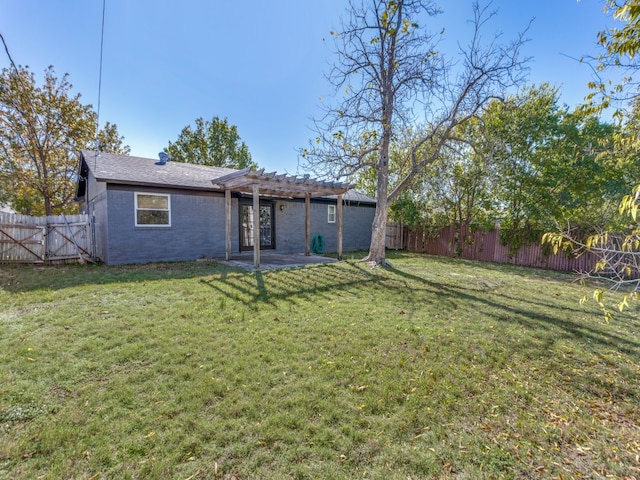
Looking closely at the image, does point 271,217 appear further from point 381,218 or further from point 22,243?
point 22,243

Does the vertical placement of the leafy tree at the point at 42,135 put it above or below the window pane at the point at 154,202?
above

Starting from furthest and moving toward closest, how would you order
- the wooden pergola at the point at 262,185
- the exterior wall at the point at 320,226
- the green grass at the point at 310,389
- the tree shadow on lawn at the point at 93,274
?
1. the exterior wall at the point at 320,226
2. the wooden pergola at the point at 262,185
3. the tree shadow on lawn at the point at 93,274
4. the green grass at the point at 310,389

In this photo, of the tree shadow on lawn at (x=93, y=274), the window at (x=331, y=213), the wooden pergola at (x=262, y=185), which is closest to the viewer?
the tree shadow on lawn at (x=93, y=274)

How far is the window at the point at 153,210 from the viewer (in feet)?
31.4

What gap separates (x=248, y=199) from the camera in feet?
39.2

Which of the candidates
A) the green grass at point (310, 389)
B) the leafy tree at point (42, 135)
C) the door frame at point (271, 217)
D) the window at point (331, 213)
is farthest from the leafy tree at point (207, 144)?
the green grass at point (310, 389)

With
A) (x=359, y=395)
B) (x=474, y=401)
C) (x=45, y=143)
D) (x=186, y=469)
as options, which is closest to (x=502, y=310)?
(x=474, y=401)

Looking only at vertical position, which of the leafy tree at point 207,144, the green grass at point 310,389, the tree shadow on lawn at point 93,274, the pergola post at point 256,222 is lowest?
the green grass at point 310,389

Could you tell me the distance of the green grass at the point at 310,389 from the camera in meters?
1.99

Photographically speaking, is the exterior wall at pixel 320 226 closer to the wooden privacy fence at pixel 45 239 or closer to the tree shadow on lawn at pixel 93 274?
the tree shadow on lawn at pixel 93 274

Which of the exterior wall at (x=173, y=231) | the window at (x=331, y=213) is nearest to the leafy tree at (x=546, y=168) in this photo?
the window at (x=331, y=213)

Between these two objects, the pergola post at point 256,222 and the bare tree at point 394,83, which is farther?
the bare tree at point 394,83

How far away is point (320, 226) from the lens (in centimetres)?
1404

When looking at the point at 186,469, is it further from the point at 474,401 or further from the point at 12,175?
the point at 12,175
